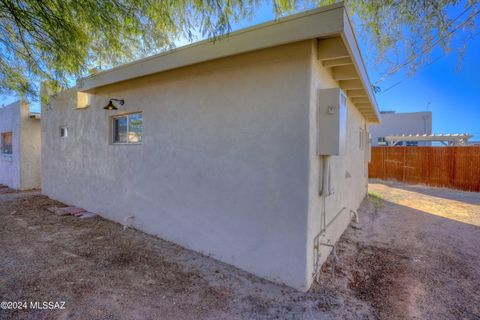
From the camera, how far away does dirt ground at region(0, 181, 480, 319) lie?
8.57 feet

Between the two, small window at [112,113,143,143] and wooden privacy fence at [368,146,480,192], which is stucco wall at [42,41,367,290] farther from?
wooden privacy fence at [368,146,480,192]

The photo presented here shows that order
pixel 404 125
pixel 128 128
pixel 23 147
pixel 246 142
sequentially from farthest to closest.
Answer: pixel 404 125, pixel 23 147, pixel 128 128, pixel 246 142

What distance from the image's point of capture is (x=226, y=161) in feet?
11.6

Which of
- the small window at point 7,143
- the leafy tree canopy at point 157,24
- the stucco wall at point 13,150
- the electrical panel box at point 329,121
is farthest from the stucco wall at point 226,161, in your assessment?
the small window at point 7,143

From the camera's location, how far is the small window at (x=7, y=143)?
1036 cm

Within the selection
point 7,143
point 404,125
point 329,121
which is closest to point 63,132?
point 7,143

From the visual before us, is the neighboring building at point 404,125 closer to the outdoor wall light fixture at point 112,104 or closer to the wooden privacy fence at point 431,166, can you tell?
the wooden privacy fence at point 431,166

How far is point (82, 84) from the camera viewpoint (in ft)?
18.4

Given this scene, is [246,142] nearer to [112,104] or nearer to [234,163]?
[234,163]

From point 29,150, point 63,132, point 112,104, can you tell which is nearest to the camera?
point 112,104

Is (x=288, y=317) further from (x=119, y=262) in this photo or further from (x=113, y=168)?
(x=113, y=168)

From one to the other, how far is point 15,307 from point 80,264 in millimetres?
974

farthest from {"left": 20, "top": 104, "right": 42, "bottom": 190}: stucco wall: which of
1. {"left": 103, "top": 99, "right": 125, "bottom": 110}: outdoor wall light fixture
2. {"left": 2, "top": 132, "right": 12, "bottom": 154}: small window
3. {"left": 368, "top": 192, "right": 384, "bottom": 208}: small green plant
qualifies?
{"left": 368, "top": 192, "right": 384, "bottom": 208}: small green plant

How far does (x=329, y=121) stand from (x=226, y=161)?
4.86ft
